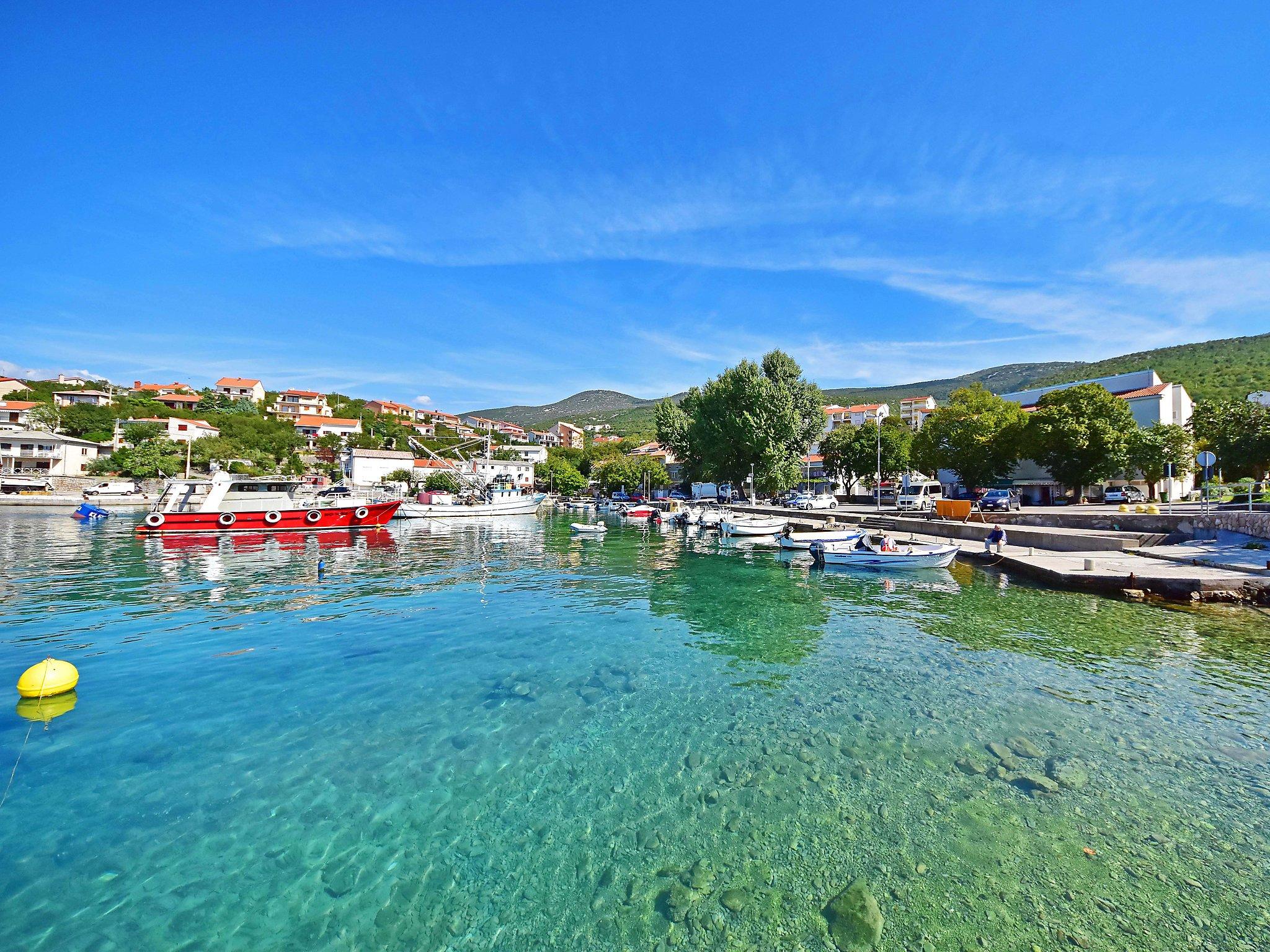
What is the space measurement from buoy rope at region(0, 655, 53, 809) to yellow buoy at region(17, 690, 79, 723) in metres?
0.12

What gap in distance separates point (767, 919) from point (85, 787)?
8001mm

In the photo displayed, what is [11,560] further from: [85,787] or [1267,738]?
[1267,738]

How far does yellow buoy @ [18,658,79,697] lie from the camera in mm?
9008

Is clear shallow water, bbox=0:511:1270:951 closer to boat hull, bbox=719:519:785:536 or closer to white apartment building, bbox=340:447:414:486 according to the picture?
boat hull, bbox=719:519:785:536

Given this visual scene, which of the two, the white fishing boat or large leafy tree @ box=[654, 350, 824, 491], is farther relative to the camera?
large leafy tree @ box=[654, 350, 824, 491]

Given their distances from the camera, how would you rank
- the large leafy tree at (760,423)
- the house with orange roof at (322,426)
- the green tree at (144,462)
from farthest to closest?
the house with orange roof at (322,426) → the green tree at (144,462) → the large leafy tree at (760,423)

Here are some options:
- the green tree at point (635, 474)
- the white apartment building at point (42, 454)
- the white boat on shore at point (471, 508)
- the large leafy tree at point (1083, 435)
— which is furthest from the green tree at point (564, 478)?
the white apartment building at point (42, 454)

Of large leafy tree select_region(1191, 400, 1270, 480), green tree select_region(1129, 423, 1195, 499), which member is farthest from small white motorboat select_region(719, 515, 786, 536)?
large leafy tree select_region(1191, 400, 1270, 480)

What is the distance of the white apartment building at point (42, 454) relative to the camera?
70.9m

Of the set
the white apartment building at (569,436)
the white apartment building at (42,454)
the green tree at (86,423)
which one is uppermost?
the white apartment building at (569,436)

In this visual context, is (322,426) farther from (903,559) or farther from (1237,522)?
(1237,522)

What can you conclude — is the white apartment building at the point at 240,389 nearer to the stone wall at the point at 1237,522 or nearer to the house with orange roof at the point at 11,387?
the house with orange roof at the point at 11,387

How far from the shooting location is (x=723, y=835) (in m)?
5.75

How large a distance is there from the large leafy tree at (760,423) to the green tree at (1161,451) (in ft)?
76.6
